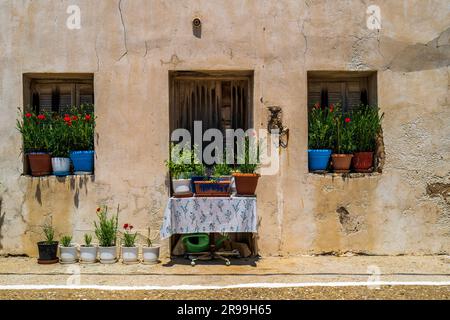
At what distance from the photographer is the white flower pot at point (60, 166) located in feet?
22.6

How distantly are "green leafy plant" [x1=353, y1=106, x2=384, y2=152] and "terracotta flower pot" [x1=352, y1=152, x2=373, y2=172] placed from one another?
100mm

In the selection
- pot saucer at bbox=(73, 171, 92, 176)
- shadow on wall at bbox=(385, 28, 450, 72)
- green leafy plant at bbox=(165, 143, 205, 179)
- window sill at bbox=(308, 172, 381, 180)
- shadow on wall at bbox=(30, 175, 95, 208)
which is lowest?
shadow on wall at bbox=(30, 175, 95, 208)

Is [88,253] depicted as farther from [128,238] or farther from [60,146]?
[60,146]

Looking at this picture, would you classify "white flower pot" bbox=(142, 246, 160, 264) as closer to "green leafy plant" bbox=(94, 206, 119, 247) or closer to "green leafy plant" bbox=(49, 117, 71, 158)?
"green leafy plant" bbox=(94, 206, 119, 247)

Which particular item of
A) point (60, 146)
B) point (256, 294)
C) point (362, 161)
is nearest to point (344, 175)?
point (362, 161)

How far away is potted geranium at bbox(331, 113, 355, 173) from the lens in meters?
6.98

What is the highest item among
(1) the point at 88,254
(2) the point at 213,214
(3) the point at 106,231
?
(2) the point at 213,214

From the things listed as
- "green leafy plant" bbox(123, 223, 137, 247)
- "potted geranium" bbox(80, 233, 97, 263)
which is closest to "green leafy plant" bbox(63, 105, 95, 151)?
"green leafy plant" bbox(123, 223, 137, 247)

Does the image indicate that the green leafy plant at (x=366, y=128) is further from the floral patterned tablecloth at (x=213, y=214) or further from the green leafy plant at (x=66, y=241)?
the green leafy plant at (x=66, y=241)

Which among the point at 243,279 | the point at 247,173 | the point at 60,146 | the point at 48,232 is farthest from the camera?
the point at 60,146

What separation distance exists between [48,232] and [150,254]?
4.54 feet

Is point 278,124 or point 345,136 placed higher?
point 278,124

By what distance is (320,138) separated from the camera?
702 centimetres

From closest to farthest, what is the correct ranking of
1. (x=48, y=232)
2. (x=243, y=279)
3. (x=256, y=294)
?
(x=256, y=294) < (x=243, y=279) < (x=48, y=232)
